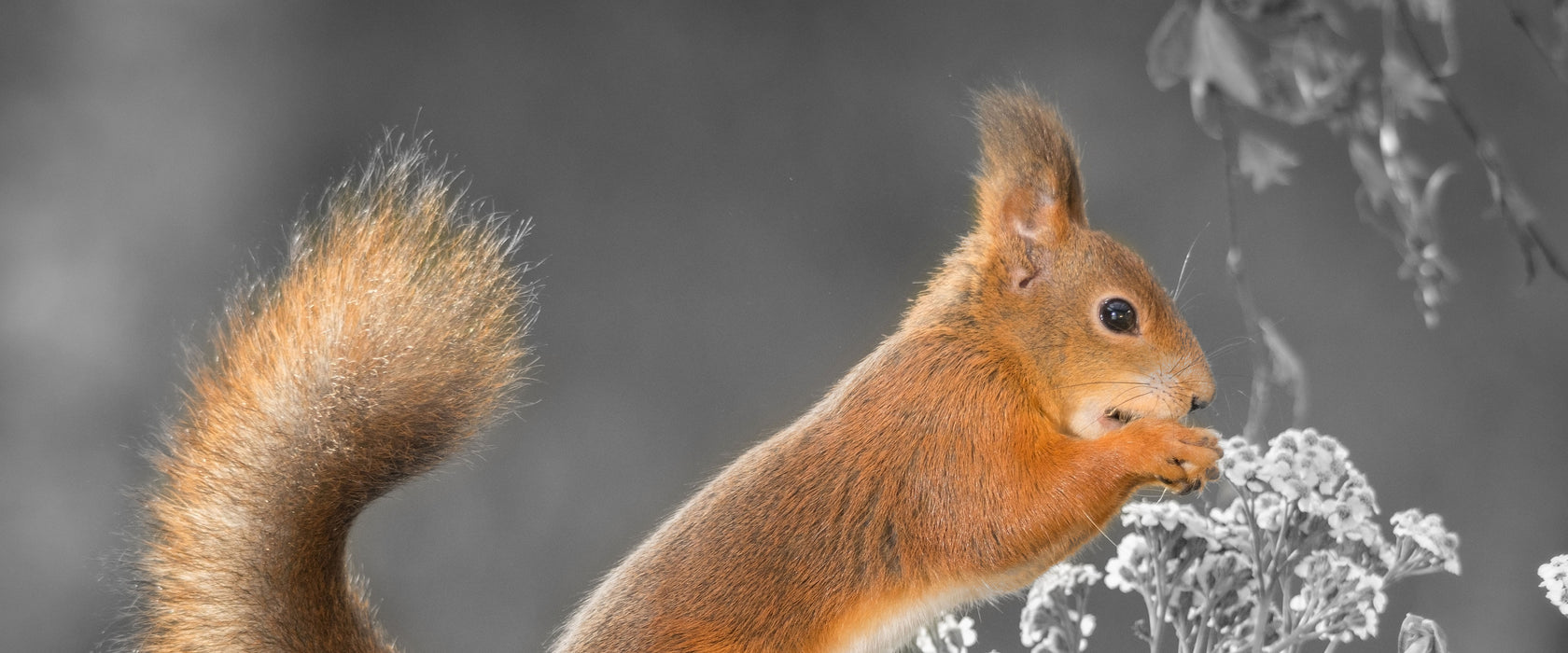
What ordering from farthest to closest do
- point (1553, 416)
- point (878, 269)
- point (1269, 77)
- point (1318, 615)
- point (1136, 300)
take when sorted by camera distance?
point (1553, 416)
point (878, 269)
point (1136, 300)
point (1318, 615)
point (1269, 77)

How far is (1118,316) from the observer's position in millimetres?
1086

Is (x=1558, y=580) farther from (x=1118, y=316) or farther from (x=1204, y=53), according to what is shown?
(x=1204, y=53)

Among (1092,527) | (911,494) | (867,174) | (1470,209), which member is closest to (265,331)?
(911,494)

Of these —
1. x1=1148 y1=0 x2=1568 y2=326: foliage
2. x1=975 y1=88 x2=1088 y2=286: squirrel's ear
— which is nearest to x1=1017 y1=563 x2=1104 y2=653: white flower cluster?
x1=975 y1=88 x2=1088 y2=286: squirrel's ear

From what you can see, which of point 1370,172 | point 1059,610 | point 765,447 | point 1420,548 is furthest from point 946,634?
point 1370,172

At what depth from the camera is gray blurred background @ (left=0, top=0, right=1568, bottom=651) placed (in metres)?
1.68

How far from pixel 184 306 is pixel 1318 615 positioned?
4.53ft

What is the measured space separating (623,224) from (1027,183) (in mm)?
748

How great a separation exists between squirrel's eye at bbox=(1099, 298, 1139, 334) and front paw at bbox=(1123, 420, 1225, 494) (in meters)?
0.09

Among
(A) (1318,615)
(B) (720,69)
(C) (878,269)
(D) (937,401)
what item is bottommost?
(A) (1318,615)

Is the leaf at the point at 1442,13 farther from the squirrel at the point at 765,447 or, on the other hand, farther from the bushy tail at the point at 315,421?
the bushy tail at the point at 315,421

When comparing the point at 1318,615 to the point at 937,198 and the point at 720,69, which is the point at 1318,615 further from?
the point at 720,69

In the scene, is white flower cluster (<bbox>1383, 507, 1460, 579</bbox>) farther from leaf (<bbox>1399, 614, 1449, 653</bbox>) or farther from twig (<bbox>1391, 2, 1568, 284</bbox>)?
twig (<bbox>1391, 2, 1568, 284</bbox>)

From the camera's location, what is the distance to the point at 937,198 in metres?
1.73
